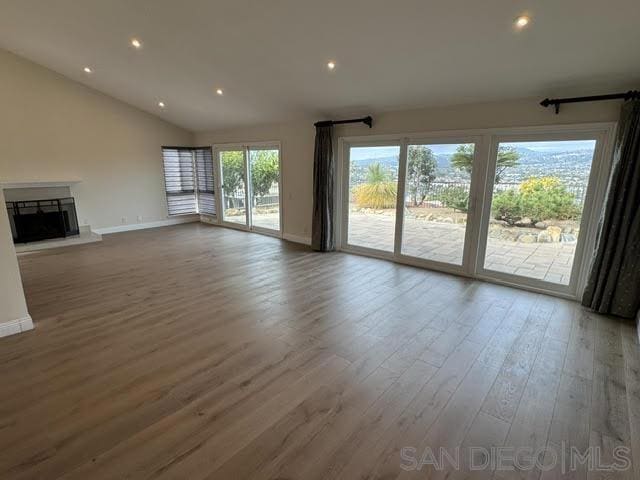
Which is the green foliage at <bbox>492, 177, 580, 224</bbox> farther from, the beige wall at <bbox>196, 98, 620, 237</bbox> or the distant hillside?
the beige wall at <bbox>196, 98, 620, 237</bbox>

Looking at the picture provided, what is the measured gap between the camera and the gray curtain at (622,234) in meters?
3.21

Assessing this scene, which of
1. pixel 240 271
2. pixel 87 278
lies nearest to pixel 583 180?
pixel 240 271

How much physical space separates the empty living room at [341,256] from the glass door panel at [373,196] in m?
0.04

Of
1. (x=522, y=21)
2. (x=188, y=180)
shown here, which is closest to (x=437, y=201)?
(x=522, y=21)

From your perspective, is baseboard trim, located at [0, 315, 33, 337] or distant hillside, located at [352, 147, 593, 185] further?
distant hillside, located at [352, 147, 593, 185]

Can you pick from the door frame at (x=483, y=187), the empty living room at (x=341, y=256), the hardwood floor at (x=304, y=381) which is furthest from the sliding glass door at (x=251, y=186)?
the hardwood floor at (x=304, y=381)

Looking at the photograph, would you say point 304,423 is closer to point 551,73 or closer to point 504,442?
point 504,442

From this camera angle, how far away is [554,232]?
4043 millimetres

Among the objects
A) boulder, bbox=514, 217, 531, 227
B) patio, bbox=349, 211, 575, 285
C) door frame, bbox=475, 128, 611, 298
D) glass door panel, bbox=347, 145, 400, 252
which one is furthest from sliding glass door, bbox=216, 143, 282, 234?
boulder, bbox=514, 217, 531, 227

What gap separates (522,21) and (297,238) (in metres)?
4.98

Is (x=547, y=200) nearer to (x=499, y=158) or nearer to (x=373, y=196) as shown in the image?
(x=499, y=158)

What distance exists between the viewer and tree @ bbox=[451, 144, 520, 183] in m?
4.14

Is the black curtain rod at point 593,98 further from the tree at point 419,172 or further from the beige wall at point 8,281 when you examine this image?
the beige wall at point 8,281

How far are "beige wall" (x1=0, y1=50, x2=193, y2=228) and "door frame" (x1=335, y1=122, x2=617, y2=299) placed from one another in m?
5.05
